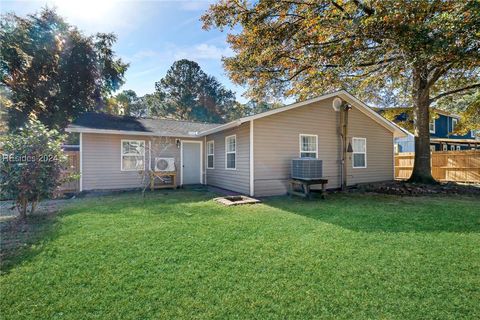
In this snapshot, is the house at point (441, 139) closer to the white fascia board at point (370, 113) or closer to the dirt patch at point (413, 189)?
the white fascia board at point (370, 113)

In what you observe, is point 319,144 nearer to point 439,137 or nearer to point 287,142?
point 287,142

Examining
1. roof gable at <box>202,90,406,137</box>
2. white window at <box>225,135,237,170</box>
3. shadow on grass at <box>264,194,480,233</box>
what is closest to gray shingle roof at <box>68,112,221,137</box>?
roof gable at <box>202,90,406,137</box>

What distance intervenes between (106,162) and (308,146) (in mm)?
7703

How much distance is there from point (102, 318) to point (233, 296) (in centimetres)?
113

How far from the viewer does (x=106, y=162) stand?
944 centimetres

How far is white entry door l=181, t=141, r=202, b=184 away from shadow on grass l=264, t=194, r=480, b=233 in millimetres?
4766

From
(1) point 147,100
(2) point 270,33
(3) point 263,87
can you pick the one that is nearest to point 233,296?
(2) point 270,33

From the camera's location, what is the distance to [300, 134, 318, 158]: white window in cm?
910

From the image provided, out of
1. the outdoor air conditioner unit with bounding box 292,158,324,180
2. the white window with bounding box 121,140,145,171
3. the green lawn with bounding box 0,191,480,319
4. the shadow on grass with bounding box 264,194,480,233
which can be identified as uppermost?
the white window with bounding box 121,140,145,171

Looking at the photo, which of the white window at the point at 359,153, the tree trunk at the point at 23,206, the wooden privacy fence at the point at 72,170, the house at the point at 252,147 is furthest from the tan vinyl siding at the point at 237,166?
the tree trunk at the point at 23,206

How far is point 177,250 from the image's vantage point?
3496mm

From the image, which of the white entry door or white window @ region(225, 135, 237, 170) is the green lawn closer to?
white window @ region(225, 135, 237, 170)

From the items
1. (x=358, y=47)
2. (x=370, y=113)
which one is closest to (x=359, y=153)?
(x=370, y=113)

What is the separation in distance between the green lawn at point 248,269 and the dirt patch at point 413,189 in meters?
3.88
